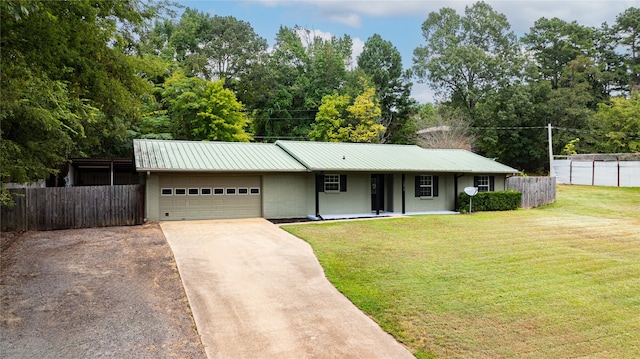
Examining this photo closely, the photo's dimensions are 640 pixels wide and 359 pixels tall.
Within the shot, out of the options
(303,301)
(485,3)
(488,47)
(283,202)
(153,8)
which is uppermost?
(485,3)

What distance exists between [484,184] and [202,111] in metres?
20.0

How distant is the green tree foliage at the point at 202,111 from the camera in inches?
1145

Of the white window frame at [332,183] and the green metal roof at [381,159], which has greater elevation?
the green metal roof at [381,159]

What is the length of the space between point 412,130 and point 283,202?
2814cm

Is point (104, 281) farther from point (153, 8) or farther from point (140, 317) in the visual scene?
point (153, 8)

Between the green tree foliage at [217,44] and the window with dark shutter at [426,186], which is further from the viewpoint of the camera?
→ the green tree foliage at [217,44]

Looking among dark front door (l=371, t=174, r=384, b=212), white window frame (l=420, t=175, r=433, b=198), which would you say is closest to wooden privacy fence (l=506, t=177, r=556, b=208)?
white window frame (l=420, t=175, r=433, b=198)

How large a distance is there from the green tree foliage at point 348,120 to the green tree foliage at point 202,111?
8623 mm

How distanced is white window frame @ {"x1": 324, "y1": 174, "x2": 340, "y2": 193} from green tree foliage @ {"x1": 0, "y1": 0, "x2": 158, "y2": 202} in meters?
9.10

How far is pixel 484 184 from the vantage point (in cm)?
2047

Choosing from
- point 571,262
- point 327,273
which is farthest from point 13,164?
point 571,262

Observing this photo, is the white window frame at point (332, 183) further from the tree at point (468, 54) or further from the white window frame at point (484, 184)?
the tree at point (468, 54)

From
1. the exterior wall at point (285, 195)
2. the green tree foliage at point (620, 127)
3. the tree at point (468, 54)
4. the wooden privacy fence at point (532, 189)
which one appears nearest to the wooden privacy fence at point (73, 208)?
the exterior wall at point (285, 195)

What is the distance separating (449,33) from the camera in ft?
178
